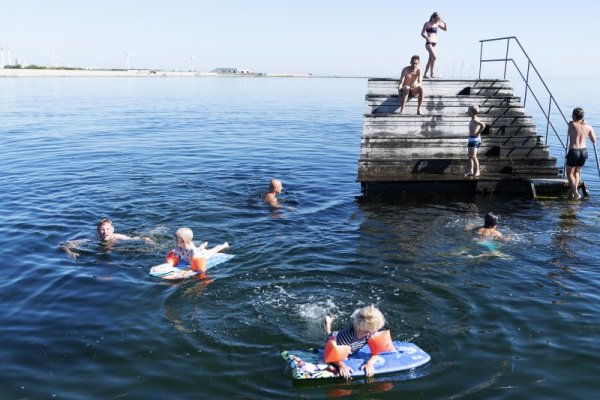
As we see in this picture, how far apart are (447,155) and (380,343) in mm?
10742

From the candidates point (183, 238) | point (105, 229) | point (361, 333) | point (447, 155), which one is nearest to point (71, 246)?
point (105, 229)

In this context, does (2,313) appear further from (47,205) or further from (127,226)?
(47,205)

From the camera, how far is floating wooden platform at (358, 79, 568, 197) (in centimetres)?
1570

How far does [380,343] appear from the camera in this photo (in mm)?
6855

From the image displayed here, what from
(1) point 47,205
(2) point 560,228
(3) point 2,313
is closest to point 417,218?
(2) point 560,228

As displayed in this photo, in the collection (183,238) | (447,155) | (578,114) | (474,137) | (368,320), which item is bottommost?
(368,320)

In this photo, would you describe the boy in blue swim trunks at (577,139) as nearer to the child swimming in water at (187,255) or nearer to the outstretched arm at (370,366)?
the outstretched arm at (370,366)

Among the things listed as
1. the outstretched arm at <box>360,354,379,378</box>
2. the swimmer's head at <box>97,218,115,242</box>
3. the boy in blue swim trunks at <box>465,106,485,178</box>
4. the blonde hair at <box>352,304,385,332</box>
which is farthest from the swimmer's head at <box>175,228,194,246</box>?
the boy in blue swim trunks at <box>465,106,485,178</box>

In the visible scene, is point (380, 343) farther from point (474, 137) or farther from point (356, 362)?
point (474, 137)

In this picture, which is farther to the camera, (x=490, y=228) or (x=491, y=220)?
(x=490, y=228)

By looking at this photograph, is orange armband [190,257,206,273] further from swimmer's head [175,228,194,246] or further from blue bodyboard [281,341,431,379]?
blue bodyboard [281,341,431,379]

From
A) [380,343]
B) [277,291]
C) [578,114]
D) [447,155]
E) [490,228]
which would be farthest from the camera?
[447,155]

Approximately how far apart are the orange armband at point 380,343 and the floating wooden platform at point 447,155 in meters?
9.05

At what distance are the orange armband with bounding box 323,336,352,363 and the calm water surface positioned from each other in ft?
1.22
